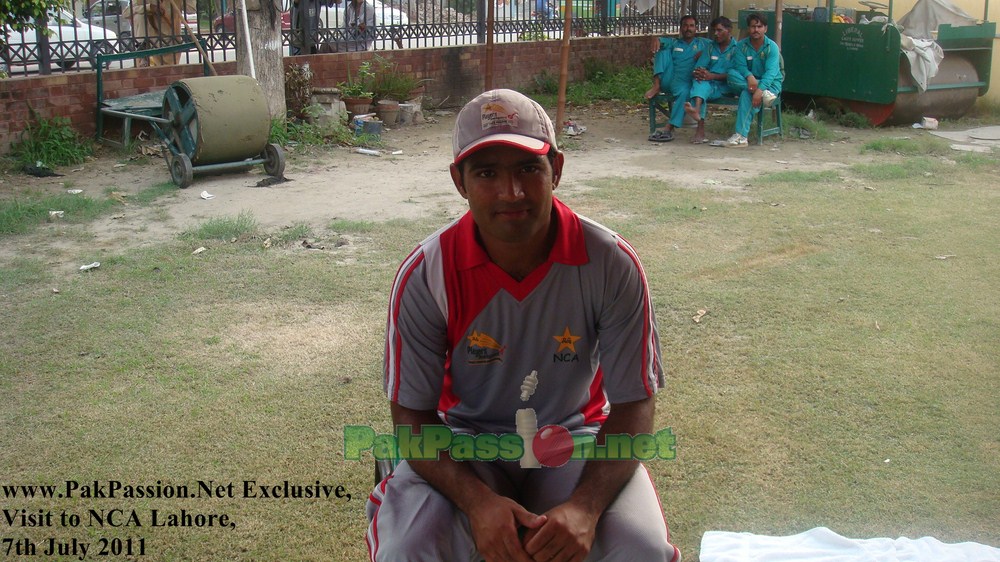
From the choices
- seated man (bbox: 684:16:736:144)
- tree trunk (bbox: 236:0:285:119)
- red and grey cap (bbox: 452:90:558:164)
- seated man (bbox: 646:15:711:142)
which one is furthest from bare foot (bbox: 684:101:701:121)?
red and grey cap (bbox: 452:90:558:164)

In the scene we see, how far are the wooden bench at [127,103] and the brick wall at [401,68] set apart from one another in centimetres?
24

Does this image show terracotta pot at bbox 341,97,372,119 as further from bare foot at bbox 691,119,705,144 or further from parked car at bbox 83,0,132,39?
bare foot at bbox 691,119,705,144

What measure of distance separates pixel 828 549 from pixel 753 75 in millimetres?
8959

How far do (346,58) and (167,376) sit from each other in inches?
349

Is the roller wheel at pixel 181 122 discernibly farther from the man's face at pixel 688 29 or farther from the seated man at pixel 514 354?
the seated man at pixel 514 354

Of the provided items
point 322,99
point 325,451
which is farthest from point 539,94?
point 325,451

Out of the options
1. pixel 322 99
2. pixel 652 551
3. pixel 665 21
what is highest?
pixel 665 21

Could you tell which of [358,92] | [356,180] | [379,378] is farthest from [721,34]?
[379,378]

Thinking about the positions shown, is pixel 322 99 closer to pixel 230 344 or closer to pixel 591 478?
pixel 230 344

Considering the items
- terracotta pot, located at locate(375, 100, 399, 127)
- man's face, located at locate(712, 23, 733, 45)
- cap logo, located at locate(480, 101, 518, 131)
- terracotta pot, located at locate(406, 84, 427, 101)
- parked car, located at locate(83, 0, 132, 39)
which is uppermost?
parked car, located at locate(83, 0, 132, 39)

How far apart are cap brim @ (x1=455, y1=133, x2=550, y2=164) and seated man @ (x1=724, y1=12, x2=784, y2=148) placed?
909cm

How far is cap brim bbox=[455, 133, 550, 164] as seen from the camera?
2295 mm

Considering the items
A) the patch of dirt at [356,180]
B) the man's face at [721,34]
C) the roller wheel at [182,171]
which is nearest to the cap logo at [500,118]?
the patch of dirt at [356,180]

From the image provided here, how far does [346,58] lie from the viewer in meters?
12.6
